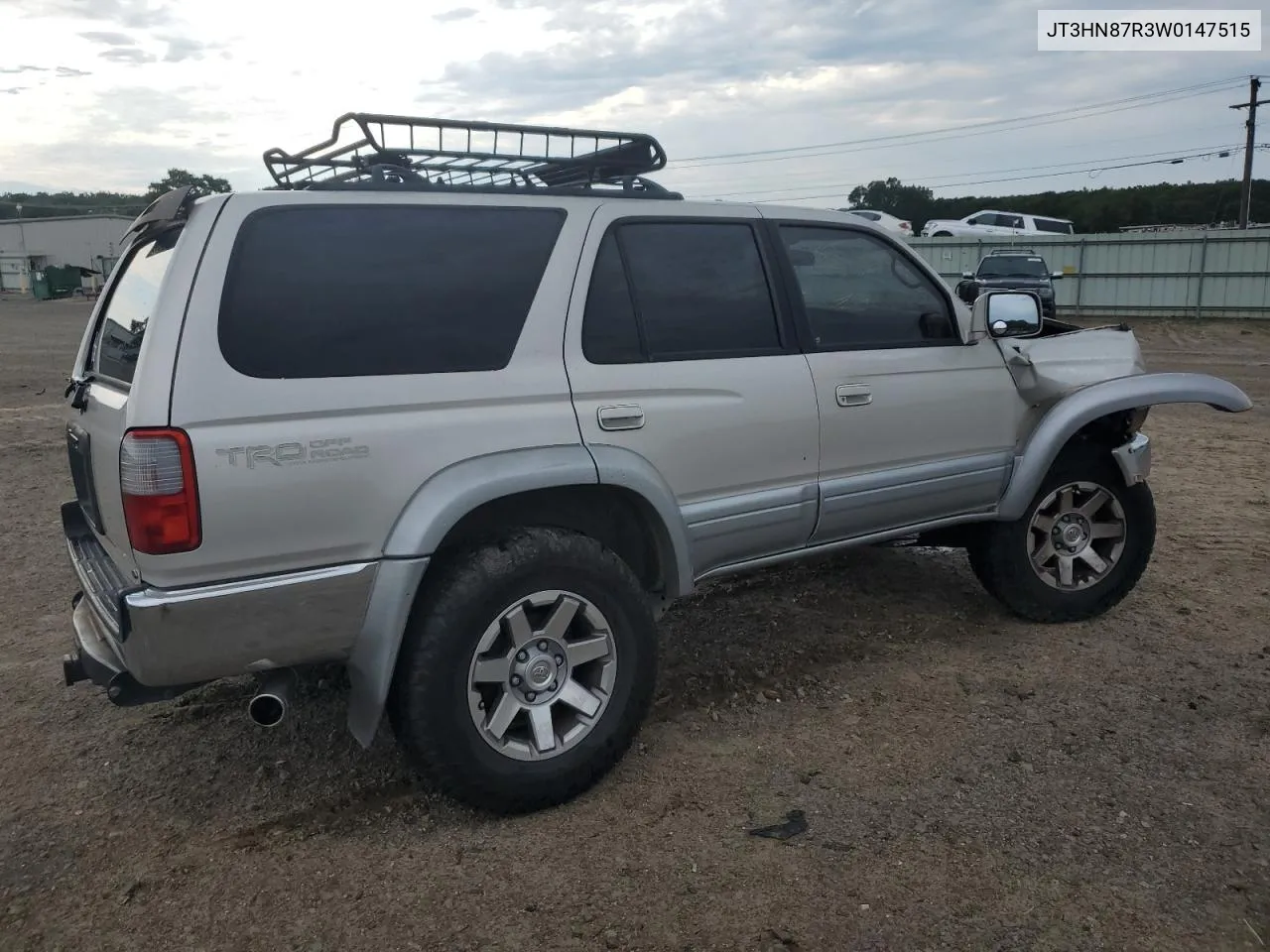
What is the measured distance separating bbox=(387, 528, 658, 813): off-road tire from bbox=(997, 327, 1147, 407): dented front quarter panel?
216cm

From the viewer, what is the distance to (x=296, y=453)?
260cm

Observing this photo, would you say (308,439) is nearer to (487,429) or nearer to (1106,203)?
(487,429)

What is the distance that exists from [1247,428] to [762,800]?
28.9 feet

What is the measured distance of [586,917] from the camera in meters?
2.59

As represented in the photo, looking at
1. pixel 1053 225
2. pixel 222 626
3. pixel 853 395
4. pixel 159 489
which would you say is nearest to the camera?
pixel 159 489

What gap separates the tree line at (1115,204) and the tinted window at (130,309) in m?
51.1

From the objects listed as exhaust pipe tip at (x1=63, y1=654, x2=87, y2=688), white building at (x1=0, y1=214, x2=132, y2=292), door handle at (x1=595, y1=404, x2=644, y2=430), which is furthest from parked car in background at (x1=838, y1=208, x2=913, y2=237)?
white building at (x1=0, y1=214, x2=132, y2=292)

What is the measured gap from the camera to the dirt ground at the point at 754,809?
2.57 metres

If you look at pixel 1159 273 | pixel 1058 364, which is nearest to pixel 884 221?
pixel 1159 273

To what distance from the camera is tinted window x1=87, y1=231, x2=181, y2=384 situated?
9.22 feet

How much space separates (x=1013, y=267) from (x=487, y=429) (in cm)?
2002

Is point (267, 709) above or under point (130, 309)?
under

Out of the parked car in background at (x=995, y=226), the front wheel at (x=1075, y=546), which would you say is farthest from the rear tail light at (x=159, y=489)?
the parked car in background at (x=995, y=226)

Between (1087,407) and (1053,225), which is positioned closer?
(1087,407)
